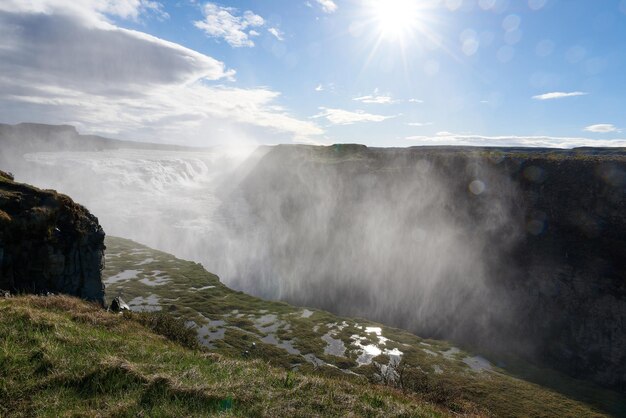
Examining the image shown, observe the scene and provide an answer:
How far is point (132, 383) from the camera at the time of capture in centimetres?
923

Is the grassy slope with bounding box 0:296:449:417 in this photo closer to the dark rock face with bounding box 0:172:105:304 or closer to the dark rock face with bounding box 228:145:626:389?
the dark rock face with bounding box 0:172:105:304

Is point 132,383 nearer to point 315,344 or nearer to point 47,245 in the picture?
point 47,245

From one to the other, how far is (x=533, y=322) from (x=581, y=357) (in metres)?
7.56

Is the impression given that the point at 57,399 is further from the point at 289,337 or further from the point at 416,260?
the point at 416,260

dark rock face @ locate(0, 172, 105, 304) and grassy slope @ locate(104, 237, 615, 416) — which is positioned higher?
dark rock face @ locate(0, 172, 105, 304)

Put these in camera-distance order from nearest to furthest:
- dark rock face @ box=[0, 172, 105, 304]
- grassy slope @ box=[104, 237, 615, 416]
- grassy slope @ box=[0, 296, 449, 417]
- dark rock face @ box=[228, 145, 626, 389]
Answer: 1. grassy slope @ box=[0, 296, 449, 417]
2. dark rock face @ box=[0, 172, 105, 304]
3. grassy slope @ box=[104, 237, 615, 416]
4. dark rock face @ box=[228, 145, 626, 389]

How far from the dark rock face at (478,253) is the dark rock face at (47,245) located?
4910 cm

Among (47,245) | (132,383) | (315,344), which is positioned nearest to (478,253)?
(315,344)

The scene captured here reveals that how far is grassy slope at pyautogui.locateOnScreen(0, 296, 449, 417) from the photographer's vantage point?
26.9ft

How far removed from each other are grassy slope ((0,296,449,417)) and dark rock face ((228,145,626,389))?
161ft

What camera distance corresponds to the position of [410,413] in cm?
1030

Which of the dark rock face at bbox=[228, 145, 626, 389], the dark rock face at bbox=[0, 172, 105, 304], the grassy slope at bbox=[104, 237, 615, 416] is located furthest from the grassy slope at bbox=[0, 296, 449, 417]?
the dark rock face at bbox=[228, 145, 626, 389]

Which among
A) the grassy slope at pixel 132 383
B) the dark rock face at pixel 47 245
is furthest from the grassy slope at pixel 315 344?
the grassy slope at pixel 132 383

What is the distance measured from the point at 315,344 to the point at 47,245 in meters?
28.2
